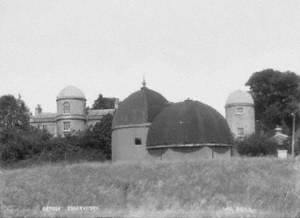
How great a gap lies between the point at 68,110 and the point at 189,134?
37.5 meters

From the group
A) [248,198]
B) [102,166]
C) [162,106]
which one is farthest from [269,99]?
[248,198]

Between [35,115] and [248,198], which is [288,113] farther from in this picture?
[248,198]

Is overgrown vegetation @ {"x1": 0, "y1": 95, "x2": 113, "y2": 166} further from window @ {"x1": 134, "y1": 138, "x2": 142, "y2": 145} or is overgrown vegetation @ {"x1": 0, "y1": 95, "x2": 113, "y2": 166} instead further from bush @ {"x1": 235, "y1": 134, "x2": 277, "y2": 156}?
bush @ {"x1": 235, "y1": 134, "x2": 277, "y2": 156}

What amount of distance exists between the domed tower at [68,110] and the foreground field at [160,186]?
124 ft

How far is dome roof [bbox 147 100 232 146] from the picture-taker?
38.1 m

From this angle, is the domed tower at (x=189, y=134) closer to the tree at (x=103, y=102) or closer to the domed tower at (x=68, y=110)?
the domed tower at (x=68, y=110)

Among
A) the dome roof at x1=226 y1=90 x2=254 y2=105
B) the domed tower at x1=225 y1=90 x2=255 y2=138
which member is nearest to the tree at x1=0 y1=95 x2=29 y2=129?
the domed tower at x1=225 y1=90 x2=255 y2=138

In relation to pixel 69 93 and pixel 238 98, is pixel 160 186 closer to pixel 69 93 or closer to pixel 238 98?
pixel 238 98

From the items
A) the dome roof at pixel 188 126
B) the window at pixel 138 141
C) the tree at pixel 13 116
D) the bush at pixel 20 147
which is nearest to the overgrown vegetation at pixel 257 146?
the dome roof at pixel 188 126

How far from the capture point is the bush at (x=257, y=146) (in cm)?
5444

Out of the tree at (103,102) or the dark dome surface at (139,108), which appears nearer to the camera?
the dark dome surface at (139,108)

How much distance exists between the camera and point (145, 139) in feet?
133

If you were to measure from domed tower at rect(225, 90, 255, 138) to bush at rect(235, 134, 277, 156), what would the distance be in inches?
513

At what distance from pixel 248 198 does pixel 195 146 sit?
10767mm
